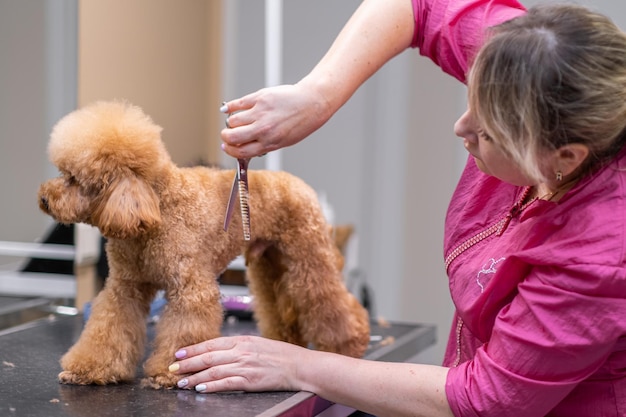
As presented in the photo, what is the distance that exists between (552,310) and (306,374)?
13.7 inches

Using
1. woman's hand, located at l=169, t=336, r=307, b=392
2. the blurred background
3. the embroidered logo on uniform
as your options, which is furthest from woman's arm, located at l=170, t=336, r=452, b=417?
the blurred background

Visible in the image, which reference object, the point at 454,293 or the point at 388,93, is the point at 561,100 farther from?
the point at 388,93

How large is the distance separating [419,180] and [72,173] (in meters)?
1.91

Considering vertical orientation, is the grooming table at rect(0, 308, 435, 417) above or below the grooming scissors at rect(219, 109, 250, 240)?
below

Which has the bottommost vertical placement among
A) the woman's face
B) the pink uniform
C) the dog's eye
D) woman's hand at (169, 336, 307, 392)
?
woman's hand at (169, 336, 307, 392)

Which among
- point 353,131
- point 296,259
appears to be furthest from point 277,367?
point 353,131

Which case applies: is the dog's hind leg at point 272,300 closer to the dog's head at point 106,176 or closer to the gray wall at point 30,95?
the dog's head at point 106,176

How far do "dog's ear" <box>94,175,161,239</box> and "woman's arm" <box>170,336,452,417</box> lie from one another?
187mm

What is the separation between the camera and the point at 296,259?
124 cm

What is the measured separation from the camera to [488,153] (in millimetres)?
929

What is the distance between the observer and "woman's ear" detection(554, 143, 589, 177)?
0.88m

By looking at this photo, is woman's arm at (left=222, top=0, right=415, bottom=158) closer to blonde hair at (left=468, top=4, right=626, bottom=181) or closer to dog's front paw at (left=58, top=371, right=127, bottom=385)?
blonde hair at (left=468, top=4, right=626, bottom=181)

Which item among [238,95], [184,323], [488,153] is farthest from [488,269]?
[238,95]

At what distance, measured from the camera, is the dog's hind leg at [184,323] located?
110cm
